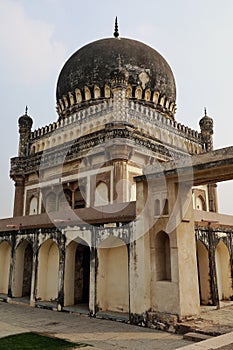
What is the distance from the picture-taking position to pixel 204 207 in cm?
1834

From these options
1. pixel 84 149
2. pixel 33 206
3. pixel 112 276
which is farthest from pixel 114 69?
pixel 112 276

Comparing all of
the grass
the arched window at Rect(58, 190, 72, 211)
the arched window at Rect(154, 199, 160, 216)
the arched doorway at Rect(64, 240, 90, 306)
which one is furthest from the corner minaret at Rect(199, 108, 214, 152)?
the grass

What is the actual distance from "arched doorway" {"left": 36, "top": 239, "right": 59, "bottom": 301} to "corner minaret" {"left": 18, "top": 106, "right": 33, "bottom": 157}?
843 centimetres

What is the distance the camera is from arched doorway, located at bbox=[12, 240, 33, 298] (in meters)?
12.2

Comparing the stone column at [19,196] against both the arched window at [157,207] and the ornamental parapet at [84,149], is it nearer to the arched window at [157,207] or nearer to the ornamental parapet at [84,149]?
the ornamental parapet at [84,149]

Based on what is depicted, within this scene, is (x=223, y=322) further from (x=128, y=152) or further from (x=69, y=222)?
(x=128, y=152)

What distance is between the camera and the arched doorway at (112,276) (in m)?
9.26

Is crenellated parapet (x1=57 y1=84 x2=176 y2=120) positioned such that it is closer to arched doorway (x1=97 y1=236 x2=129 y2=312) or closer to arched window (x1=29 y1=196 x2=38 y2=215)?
arched window (x1=29 y1=196 x2=38 y2=215)

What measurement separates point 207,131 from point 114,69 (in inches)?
254

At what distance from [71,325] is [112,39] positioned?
53.8ft

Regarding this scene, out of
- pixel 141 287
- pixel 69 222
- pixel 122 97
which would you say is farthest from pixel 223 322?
pixel 122 97

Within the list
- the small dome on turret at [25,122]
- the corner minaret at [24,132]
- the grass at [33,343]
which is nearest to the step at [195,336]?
the grass at [33,343]

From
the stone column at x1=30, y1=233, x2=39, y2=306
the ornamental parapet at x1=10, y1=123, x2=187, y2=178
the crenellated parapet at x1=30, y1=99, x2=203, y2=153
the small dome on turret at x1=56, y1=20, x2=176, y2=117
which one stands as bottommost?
the stone column at x1=30, y1=233, x2=39, y2=306

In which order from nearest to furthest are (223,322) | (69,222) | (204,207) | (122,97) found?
(223,322)
(69,222)
(122,97)
(204,207)
